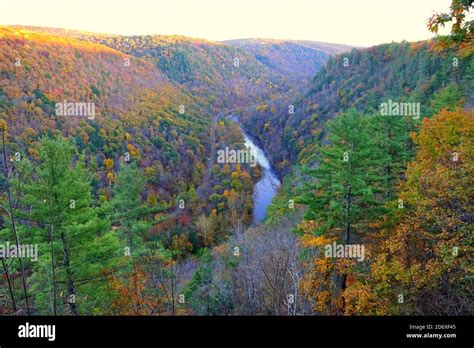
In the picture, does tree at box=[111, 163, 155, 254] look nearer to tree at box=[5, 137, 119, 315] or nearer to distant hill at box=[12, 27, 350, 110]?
tree at box=[5, 137, 119, 315]

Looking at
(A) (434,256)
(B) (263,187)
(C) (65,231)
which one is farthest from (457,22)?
(B) (263,187)

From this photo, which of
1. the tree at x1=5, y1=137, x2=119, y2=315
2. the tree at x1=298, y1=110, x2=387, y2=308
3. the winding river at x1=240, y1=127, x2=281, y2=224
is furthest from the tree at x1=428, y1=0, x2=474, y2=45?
the winding river at x1=240, y1=127, x2=281, y2=224

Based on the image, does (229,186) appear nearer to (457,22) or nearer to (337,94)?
(337,94)

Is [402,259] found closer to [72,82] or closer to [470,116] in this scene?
[470,116]

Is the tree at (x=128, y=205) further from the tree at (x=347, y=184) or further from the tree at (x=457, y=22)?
the tree at (x=457, y=22)

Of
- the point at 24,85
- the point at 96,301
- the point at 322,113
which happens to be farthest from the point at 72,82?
Result: the point at 96,301

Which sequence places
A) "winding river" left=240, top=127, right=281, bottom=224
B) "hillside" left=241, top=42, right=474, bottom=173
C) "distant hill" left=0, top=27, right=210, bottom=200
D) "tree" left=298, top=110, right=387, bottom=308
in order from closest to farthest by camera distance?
1. "tree" left=298, top=110, right=387, bottom=308
2. "winding river" left=240, top=127, right=281, bottom=224
3. "distant hill" left=0, top=27, right=210, bottom=200
4. "hillside" left=241, top=42, right=474, bottom=173
